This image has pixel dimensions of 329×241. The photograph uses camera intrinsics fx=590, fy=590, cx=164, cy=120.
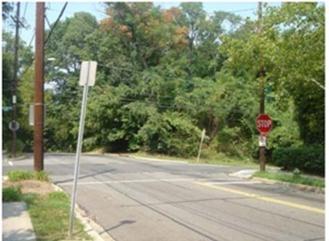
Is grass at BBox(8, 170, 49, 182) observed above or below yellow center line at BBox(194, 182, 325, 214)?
above

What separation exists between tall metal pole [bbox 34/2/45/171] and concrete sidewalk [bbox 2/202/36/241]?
258 inches

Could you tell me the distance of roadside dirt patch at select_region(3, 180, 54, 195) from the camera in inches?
623

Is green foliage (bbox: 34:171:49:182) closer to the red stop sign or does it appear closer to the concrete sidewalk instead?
the concrete sidewalk

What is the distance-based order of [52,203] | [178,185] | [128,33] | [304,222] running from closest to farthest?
[304,222] < [52,203] < [178,185] < [128,33]

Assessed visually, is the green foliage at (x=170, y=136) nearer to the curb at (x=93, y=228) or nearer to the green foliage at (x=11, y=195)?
the green foliage at (x=11, y=195)

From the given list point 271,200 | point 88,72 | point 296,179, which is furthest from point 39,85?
point 88,72

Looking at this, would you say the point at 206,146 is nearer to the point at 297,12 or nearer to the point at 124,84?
the point at 124,84

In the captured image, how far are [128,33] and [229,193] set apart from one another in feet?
129

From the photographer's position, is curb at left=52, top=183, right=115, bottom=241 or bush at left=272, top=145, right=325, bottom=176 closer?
curb at left=52, top=183, right=115, bottom=241

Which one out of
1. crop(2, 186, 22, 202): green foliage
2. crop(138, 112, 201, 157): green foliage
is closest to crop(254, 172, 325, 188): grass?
crop(2, 186, 22, 202): green foliage

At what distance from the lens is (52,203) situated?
13.1 metres

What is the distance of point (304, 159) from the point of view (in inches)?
944

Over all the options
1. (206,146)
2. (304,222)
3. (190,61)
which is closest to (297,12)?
(304,222)

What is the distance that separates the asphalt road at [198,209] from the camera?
33.3ft
